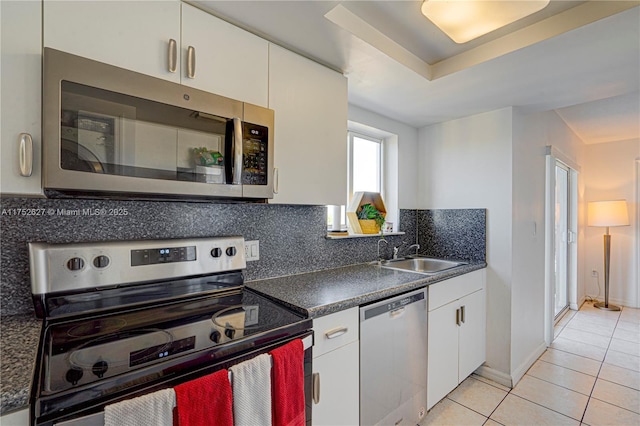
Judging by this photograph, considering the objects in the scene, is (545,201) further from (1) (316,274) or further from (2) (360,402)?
(2) (360,402)

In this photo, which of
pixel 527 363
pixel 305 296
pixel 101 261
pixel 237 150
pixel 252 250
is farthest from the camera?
pixel 527 363

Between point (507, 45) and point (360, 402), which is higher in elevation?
point (507, 45)

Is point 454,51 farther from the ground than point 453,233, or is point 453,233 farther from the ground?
point 454,51

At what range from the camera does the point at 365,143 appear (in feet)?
8.62

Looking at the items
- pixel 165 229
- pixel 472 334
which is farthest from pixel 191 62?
pixel 472 334

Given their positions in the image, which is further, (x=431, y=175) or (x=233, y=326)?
(x=431, y=175)

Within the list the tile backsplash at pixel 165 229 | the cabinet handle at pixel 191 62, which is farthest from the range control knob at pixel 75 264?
the cabinet handle at pixel 191 62

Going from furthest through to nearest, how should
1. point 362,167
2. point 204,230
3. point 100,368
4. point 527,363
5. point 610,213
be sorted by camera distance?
point 610,213 → point 362,167 → point 527,363 → point 204,230 → point 100,368

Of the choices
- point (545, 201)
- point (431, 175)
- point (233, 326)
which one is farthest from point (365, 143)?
point (233, 326)

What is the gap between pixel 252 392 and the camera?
0.89m

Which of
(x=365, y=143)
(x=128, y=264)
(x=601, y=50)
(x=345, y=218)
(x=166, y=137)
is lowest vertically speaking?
(x=128, y=264)

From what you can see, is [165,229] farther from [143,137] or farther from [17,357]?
[17,357]

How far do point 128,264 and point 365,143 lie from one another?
2035 millimetres

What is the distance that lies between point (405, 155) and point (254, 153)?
182 centimetres
